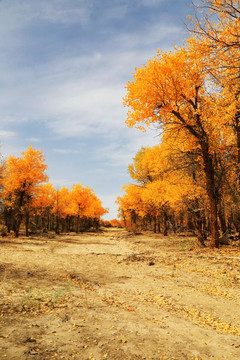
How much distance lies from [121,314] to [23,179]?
24.3m

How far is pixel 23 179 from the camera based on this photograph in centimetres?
2606

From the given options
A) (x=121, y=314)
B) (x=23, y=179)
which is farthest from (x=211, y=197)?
(x=23, y=179)

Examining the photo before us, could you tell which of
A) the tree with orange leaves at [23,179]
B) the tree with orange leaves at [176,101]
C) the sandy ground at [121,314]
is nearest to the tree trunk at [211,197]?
the tree with orange leaves at [176,101]

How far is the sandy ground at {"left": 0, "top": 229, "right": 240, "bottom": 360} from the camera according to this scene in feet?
10.9

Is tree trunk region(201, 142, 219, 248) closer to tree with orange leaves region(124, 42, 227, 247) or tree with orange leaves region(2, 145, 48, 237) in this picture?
tree with orange leaves region(124, 42, 227, 247)

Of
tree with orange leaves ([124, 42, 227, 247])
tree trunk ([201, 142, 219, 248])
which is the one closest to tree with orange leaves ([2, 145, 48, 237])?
tree with orange leaves ([124, 42, 227, 247])

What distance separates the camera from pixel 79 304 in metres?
5.16

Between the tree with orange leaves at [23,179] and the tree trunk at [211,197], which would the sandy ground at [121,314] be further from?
the tree with orange leaves at [23,179]

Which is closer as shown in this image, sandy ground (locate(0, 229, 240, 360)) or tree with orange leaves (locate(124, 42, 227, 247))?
sandy ground (locate(0, 229, 240, 360))

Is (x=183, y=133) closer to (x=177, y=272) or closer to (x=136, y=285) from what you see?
(x=177, y=272)

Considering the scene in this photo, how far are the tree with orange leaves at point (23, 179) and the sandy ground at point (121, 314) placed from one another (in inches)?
744

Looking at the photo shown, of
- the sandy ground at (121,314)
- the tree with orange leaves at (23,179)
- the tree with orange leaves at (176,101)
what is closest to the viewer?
the sandy ground at (121,314)

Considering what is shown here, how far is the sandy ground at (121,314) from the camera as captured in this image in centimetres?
333

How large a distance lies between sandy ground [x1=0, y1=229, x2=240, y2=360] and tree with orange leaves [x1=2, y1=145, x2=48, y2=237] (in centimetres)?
1891
